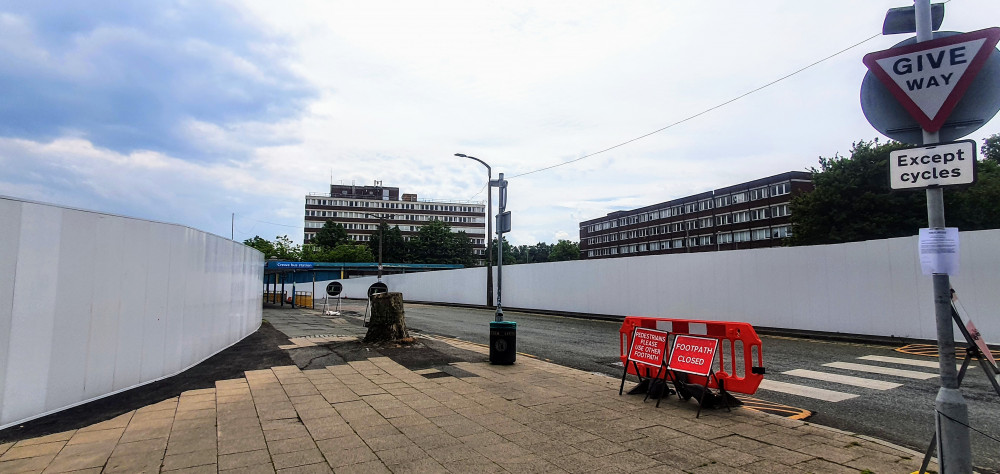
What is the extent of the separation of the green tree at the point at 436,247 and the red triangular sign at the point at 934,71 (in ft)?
346

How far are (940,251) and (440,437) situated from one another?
15.3 ft

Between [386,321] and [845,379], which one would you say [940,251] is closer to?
[845,379]

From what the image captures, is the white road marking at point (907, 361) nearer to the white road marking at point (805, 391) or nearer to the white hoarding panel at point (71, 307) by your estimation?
the white road marking at point (805, 391)

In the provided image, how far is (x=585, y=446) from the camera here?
493 cm

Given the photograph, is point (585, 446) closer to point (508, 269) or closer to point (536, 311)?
point (536, 311)

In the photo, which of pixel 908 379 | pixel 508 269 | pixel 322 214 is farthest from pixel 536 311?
pixel 322 214

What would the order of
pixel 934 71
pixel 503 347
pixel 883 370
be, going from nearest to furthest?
pixel 934 71
pixel 883 370
pixel 503 347

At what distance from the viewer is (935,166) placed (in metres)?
3.68

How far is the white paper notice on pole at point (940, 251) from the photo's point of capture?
363 centimetres

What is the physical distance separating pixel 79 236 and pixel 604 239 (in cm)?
10938

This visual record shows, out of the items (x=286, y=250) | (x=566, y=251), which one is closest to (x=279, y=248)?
(x=286, y=250)

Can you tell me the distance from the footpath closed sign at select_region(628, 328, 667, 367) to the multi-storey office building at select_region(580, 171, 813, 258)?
55.8m

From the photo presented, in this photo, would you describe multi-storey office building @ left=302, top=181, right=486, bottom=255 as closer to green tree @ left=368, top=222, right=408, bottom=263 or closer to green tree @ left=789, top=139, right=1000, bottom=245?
green tree @ left=368, top=222, right=408, bottom=263

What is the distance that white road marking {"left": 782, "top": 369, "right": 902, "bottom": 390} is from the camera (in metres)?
7.88
